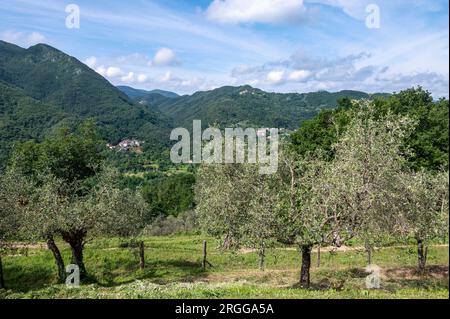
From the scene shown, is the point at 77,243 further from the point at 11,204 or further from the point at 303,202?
the point at 303,202

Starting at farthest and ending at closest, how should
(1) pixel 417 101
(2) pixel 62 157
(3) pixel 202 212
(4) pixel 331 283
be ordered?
(1) pixel 417 101
(2) pixel 62 157
(3) pixel 202 212
(4) pixel 331 283

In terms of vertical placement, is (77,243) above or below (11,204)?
below

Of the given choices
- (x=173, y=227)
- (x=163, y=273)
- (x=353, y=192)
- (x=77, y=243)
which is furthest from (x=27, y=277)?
(x=173, y=227)

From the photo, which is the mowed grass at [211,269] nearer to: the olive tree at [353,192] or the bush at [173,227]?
the olive tree at [353,192]

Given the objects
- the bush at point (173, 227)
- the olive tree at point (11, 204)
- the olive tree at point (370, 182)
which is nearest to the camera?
the olive tree at point (370, 182)

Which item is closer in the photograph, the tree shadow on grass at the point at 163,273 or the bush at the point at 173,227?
the tree shadow on grass at the point at 163,273

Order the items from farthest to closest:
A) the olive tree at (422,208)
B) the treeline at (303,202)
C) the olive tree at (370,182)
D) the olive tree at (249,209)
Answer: the olive tree at (249,209) < the treeline at (303,202) < the olive tree at (422,208) < the olive tree at (370,182)

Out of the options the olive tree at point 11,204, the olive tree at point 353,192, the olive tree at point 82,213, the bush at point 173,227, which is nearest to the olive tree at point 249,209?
the olive tree at point 353,192

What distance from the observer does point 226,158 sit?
1330 inches

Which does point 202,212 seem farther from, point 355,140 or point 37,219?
point 355,140

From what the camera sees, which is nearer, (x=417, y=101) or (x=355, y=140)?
(x=355, y=140)
